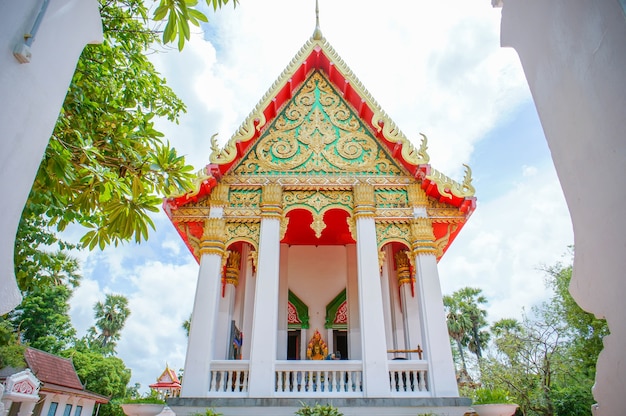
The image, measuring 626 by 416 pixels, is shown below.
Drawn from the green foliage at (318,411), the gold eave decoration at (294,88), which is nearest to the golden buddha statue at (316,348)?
the green foliage at (318,411)

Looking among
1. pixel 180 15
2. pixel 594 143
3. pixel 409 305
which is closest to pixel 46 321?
pixel 409 305

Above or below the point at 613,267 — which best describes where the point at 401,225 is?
above

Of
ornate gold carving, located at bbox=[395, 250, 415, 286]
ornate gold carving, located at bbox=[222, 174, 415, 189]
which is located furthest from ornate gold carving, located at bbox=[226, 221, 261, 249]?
ornate gold carving, located at bbox=[395, 250, 415, 286]

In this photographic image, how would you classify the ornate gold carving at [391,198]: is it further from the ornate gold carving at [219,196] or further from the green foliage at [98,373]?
the green foliage at [98,373]

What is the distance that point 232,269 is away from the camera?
8.63 meters

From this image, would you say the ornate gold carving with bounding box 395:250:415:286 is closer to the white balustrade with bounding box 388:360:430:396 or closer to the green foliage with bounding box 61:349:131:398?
the white balustrade with bounding box 388:360:430:396

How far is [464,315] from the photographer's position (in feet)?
99.9

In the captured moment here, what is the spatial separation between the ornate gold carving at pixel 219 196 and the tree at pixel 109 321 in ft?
112

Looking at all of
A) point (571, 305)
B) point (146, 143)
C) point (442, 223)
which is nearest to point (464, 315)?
point (571, 305)

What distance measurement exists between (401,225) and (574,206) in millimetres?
5559

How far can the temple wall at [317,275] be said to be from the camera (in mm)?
9586

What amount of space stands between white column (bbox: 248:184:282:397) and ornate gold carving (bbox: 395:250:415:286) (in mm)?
3074

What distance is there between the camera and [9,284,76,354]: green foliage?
26578 mm

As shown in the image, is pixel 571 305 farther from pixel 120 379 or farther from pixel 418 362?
pixel 120 379
